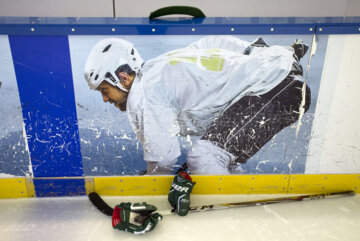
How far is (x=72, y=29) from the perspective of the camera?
119 cm

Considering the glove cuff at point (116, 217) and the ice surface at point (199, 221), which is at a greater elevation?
the glove cuff at point (116, 217)

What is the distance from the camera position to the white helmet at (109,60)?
123 cm

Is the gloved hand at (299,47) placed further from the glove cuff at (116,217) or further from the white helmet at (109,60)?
the glove cuff at (116,217)

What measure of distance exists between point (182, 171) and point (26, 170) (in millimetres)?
775

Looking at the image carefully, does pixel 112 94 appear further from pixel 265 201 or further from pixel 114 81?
pixel 265 201

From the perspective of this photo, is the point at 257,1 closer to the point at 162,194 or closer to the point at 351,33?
the point at 351,33

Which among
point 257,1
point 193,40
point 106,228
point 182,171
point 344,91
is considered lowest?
point 106,228

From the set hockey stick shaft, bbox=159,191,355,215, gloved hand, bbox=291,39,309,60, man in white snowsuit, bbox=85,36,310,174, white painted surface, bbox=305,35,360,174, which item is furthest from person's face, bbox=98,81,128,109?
white painted surface, bbox=305,35,360,174

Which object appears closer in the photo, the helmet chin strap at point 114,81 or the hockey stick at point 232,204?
the helmet chin strap at point 114,81

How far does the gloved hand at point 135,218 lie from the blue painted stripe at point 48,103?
316mm

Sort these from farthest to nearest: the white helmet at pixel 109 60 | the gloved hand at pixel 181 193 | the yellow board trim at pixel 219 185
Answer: the yellow board trim at pixel 219 185
the gloved hand at pixel 181 193
the white helmet at pixel 109 60

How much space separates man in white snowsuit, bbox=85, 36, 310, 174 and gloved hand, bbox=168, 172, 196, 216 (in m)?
0.09

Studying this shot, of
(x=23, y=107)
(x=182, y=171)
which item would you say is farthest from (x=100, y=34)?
(x=182, y=171)

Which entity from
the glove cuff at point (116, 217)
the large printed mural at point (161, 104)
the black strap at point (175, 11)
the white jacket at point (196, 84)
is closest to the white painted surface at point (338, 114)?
the large printed mural at point (161, 104)
